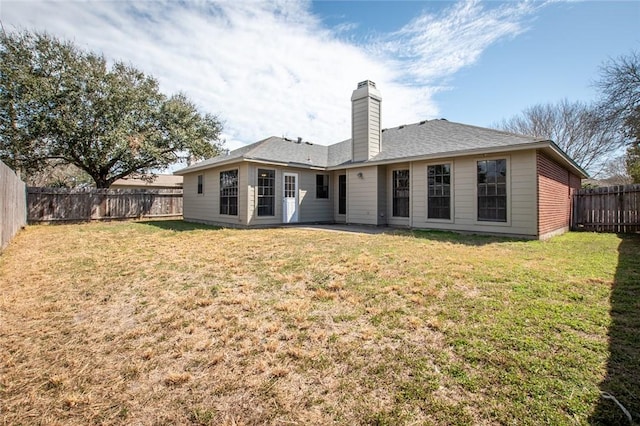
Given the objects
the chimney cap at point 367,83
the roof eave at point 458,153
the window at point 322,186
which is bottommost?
the window at point 322,186

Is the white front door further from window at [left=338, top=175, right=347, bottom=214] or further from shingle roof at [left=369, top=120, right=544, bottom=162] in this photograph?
shingle roof at [left=369, top=120, right=544, bottom=162]

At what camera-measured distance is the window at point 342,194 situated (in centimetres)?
1269

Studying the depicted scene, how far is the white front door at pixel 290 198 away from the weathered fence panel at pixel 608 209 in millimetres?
10468

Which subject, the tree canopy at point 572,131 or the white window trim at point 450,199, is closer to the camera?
the white window trim at point 450,199

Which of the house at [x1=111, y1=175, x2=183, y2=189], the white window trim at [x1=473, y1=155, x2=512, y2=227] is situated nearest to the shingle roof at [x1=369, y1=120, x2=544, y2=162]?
the white window trim at [x1=473, y1=155, x2=512, y2=227]

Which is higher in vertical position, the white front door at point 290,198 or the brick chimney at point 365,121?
the brick chimney at point 365,121

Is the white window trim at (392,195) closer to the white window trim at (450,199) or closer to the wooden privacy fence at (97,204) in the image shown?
the white window trim at (450,199)

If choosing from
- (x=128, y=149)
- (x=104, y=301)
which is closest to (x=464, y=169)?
(x=104, y=301)

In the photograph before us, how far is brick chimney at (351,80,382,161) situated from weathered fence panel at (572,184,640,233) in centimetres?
789

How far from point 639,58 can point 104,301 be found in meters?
21.3

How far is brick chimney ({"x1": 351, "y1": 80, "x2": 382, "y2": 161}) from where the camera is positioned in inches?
452

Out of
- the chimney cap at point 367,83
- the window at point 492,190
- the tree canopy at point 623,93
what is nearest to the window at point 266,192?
the chimney cap at point 367,83

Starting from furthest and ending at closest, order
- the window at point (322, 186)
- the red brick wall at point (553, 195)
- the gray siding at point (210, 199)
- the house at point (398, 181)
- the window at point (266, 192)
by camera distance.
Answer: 1. the window at point (322, 186)
2. the window at point (266, 192)
3. the gray siding at point (210, 199)
4. the house at point (398, 181)
5. the red brick wall at point (553, 195)

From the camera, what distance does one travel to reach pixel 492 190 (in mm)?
8516
